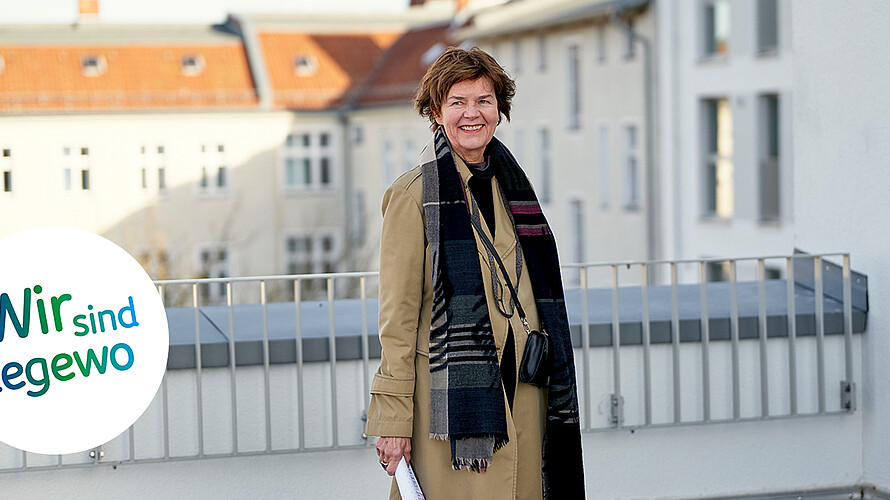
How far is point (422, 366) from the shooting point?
385cm

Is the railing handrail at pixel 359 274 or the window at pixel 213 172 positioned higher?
the window at pixel 213 172

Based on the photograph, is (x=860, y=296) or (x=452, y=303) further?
(x=860, y=296)

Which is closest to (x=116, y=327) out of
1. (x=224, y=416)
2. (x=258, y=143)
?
(x=224, y=416)

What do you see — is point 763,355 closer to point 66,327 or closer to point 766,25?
point 66,327

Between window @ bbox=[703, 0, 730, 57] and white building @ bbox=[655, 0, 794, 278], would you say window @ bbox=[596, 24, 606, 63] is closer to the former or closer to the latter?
white building @ bbox=[655, 0, 794, 278]

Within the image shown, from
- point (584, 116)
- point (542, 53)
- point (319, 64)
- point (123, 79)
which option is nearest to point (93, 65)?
point (123, 79)

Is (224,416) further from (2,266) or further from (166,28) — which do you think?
(166,28)

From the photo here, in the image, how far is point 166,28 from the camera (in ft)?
158

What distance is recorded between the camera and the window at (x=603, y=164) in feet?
103

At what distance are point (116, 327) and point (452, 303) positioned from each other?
5.84ft

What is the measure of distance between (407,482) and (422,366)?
328 mm

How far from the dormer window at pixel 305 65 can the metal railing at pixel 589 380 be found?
43.2 meters

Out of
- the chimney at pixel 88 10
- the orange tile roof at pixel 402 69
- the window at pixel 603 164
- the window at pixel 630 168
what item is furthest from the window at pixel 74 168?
the window at pixel 630 168

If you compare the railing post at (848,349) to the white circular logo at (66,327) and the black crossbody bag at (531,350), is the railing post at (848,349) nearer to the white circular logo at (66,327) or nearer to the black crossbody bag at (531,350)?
the black crossbody bag at (531,350)
